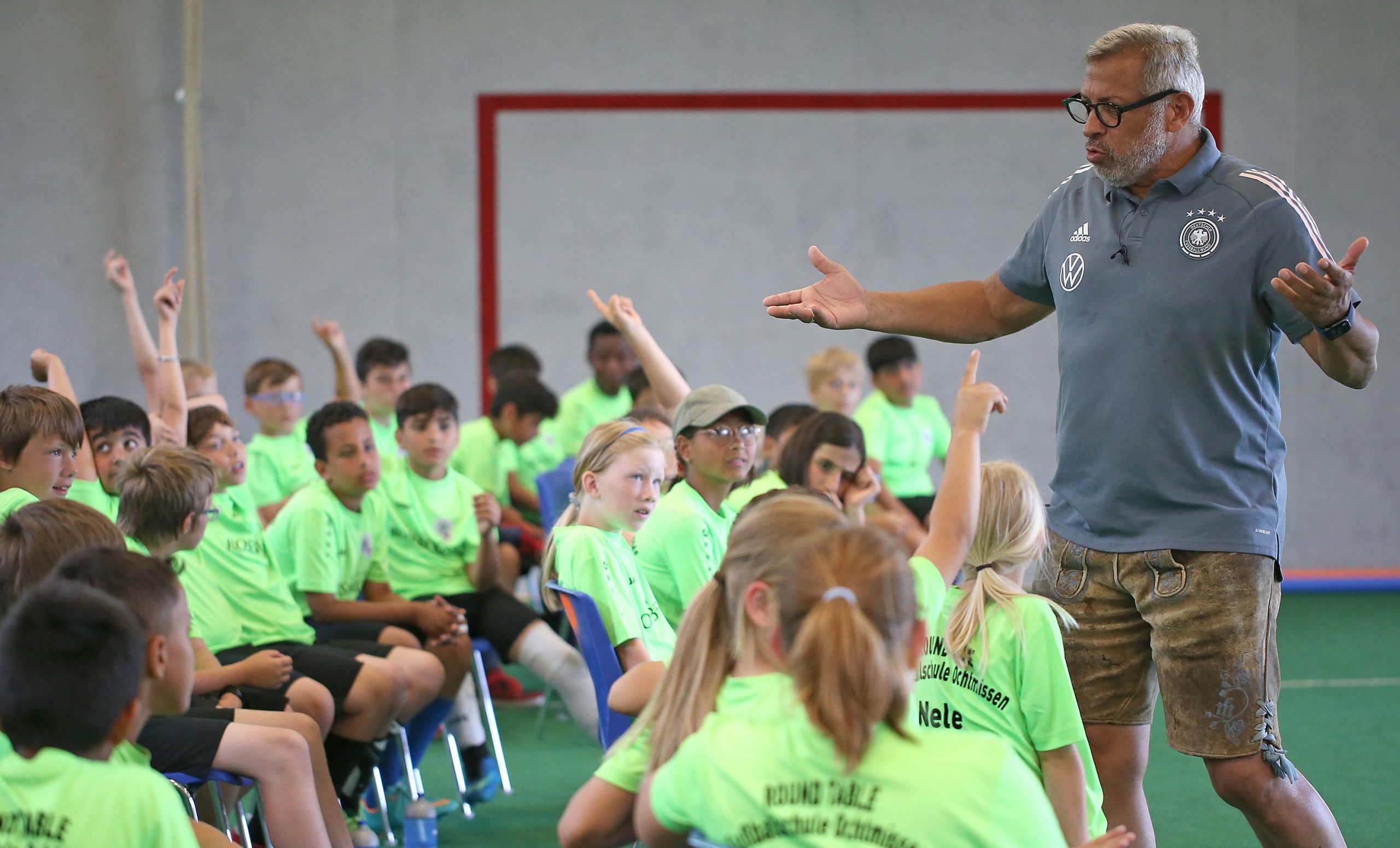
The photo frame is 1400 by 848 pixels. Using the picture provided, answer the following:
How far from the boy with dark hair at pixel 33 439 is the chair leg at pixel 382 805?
1.18m

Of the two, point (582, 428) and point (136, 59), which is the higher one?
point (136, 59)

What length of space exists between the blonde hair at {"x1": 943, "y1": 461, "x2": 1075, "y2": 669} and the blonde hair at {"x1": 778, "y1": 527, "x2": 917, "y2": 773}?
65cm

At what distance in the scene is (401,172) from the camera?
747 cm

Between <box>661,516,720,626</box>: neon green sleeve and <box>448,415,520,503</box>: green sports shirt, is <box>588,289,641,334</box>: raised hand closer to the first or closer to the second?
<box>661,516,720,626</box>: neon green sleeve

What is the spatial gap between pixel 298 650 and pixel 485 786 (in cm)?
76

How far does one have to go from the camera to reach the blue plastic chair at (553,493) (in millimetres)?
4754

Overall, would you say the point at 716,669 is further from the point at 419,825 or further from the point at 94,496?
the point at 94,496

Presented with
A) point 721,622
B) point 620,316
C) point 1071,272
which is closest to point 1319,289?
point 1071,272

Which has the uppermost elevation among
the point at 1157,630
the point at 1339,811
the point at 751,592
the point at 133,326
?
the point at 133,326

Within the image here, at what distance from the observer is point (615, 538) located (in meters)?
2.96

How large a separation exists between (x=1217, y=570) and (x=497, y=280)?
5.89 metres

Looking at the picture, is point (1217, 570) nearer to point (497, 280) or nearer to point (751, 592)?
point (751, 592)

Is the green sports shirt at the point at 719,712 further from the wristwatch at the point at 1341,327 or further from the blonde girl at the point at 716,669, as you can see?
the wristwatch at the point at 1341,327

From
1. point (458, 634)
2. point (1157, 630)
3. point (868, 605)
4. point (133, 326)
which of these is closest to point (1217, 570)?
point (1157, 630)
